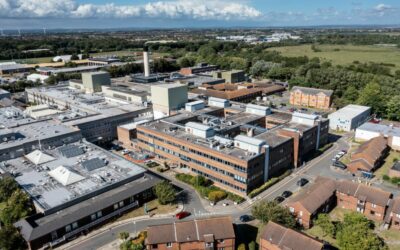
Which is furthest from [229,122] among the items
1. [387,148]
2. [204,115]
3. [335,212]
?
[387,148]

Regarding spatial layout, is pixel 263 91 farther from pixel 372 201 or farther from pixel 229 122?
pixel 372 201

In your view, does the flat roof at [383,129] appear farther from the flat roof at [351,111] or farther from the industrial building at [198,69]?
the industrial building at [198,69]

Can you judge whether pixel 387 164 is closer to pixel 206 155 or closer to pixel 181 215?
pixel 206 155

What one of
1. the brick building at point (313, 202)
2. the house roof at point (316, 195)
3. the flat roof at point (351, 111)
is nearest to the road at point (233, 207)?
the house roof at point (316, 195)

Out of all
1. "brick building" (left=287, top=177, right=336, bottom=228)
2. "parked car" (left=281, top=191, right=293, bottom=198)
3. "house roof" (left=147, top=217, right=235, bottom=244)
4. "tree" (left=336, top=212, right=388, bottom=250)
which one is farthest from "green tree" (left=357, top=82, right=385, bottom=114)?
"house roof" (left=147, top=217, right=235, bottom=244)

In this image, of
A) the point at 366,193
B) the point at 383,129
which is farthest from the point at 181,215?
the point at 383,129

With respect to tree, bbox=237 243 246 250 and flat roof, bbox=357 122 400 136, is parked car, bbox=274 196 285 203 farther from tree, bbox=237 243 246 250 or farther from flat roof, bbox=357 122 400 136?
flat roof, bbox=357 122 400 136
